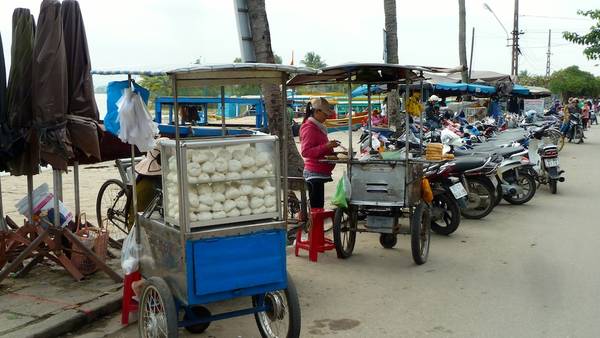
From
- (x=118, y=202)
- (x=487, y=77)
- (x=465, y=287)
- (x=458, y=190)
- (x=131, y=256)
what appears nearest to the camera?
(x=131, y=256)

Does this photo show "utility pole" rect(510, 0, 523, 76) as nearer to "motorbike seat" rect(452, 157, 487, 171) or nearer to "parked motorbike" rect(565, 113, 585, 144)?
"parked motorbike" rect(565, 113, 585, 144)

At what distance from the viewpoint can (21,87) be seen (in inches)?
197

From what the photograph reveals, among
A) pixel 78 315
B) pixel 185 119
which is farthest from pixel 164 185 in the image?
pixel 185 119

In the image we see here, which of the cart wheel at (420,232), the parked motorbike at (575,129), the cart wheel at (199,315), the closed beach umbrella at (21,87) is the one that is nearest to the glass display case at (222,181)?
the cart wheel at (199,315)

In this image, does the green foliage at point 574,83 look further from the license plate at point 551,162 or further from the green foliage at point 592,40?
the license plate at point 551,162

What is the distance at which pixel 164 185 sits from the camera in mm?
3875

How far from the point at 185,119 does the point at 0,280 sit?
7.17m

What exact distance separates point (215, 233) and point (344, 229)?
Result: 317 centimetres

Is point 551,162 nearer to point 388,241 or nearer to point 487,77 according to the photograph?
point 388,241

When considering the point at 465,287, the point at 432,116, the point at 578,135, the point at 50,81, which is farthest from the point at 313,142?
the point at 578,135

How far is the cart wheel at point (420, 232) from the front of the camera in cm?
617

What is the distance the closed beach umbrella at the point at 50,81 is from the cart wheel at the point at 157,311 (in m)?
1.81

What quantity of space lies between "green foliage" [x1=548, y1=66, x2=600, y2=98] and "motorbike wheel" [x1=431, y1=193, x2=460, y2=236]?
59268 mm

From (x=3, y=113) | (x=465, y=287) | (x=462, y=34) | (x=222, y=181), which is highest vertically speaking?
(x=462, y=34)
